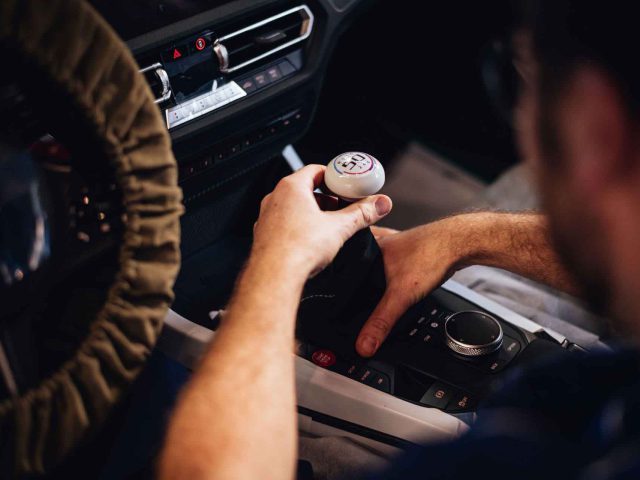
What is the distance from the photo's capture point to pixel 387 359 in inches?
34.9

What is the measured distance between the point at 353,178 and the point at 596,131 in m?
0.33

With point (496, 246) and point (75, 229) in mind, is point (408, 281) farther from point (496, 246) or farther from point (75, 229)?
point (75, 229)

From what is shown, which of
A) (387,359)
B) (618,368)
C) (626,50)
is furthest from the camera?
(387,359)

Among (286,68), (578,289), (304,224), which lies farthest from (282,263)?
(286,68)

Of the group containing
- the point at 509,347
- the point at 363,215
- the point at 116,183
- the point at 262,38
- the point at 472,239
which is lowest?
the point at 509,347

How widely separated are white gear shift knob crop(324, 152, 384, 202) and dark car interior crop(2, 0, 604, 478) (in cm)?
8

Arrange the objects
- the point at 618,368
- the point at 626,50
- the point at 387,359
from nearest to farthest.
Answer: the point at 626,50
the point at 618,368
the point at 387,359

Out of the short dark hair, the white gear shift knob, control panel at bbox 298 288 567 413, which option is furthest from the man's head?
control panel at bbox 298 288 567 413

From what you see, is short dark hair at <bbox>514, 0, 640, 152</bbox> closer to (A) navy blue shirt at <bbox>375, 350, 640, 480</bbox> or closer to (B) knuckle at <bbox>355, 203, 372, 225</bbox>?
(A) navy blue shirt at <bbox>375, 350, 640, 480</bbox>

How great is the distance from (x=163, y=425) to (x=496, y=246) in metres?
0.52

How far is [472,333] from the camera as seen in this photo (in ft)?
2.93

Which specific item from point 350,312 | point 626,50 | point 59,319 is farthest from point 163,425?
point 626,50

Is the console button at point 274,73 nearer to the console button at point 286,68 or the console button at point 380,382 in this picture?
the console button at point 286,68

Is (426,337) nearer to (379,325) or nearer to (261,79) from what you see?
(379,325)
